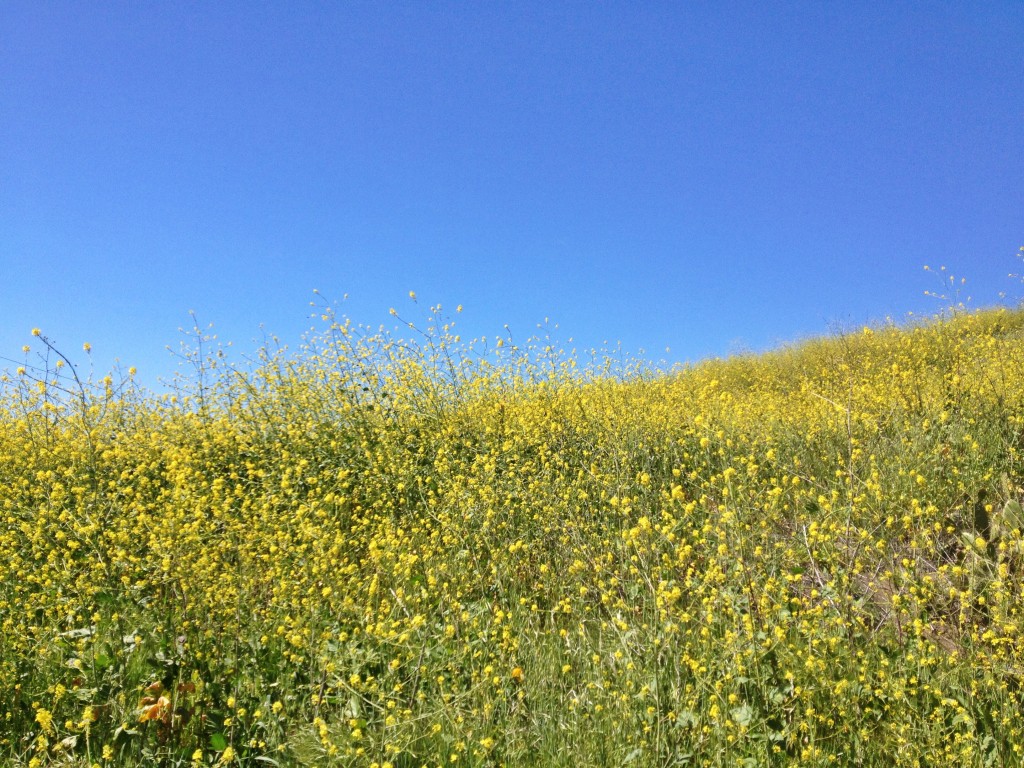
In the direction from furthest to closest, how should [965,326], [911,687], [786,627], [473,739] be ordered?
[965,326] → [786,627] → [911,687] → [473,739]

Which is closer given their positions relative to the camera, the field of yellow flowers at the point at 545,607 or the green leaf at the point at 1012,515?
the field of yellow flowers at the point at 545,607

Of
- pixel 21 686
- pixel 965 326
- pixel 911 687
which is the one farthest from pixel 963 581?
pixel 965 326

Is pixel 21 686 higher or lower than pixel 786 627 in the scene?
higher

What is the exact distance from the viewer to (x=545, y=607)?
3203 millimetres

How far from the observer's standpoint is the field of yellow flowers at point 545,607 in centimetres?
206

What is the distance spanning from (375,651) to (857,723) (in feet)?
6.24

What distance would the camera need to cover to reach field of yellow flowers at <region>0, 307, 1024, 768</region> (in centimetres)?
206

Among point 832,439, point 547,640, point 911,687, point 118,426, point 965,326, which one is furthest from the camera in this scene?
point 965,326

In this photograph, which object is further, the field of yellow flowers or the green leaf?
the green leaf

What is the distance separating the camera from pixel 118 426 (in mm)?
6621

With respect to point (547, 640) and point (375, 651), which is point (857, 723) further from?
point (375, 651)

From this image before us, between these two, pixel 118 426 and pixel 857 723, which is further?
pixel 118 426

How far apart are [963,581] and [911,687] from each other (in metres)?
1.22

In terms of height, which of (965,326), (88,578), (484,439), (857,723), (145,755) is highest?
(965,326)
